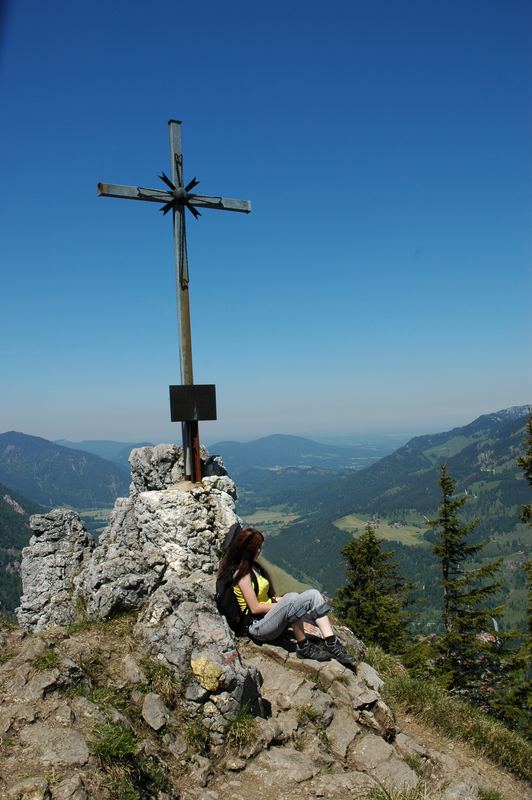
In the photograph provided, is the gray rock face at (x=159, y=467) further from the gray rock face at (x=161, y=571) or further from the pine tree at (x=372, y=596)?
the pine tree at (x=372, y=596)

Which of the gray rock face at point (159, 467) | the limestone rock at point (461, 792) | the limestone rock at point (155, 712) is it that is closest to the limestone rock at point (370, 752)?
the limestone rock at point (461, 792)

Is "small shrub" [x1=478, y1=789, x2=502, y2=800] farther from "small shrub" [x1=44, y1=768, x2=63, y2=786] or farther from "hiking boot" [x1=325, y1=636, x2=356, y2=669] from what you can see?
"small shrub" [x1=44, y1=768, x2=63, y2=786]

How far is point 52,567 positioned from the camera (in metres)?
11.5

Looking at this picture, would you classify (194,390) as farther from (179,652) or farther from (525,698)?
(525,698)

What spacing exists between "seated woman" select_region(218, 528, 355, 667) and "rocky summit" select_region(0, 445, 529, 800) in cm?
36

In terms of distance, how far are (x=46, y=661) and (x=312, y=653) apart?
4608mm

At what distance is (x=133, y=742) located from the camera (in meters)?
5.61

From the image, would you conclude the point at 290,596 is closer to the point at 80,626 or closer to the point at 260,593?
the point at 260,593

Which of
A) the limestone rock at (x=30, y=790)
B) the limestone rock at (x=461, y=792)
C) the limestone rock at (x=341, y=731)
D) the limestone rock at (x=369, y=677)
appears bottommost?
the limestone rock at (x=461, y=792)

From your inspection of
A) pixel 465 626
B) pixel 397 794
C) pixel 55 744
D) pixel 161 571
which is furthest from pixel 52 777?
pixel 465 626

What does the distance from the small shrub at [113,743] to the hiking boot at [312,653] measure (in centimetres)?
388

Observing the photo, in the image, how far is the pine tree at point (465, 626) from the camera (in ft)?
74.1

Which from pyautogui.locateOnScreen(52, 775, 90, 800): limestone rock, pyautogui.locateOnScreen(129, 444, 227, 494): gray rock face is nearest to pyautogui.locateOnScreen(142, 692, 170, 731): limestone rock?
pyautogui.locateOnScreen(52, 775, 90, 800): limestone rock

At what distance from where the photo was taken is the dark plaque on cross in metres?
11.0
